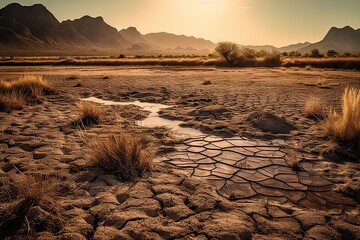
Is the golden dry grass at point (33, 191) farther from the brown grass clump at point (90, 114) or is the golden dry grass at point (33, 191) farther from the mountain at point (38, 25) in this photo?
the mountain at point (38, 25)

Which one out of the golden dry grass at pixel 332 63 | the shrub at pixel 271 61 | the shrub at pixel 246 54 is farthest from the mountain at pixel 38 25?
the golden dry grass at pixel 332 63

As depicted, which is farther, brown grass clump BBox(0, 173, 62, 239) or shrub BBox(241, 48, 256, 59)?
shrub BBox(241, 48, 256, 59)

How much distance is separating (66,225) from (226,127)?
3.80 meters

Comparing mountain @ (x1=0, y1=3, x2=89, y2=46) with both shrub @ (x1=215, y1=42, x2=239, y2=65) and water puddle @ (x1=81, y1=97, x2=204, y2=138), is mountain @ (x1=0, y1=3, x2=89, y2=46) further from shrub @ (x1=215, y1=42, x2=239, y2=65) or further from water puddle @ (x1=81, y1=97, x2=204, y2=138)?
water puddle @ (x1=81, y1=97, x2=204, y2=138)

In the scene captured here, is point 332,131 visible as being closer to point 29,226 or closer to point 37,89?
point 29,226

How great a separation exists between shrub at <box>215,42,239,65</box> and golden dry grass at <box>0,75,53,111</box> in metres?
A: 22.4

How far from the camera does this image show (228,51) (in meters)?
29.0

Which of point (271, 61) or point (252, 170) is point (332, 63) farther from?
point (252, 170)

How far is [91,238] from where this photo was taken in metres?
2.23

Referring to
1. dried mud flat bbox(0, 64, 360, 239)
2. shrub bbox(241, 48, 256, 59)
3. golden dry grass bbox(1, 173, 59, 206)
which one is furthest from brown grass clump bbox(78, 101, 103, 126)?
shrub bbox(241, 48, 256, 59)

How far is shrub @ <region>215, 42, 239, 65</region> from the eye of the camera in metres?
28.8

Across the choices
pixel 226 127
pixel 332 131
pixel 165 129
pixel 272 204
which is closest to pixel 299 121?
pixel 332 131

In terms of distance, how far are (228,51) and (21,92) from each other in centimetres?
2420

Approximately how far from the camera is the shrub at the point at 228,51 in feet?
94.6
